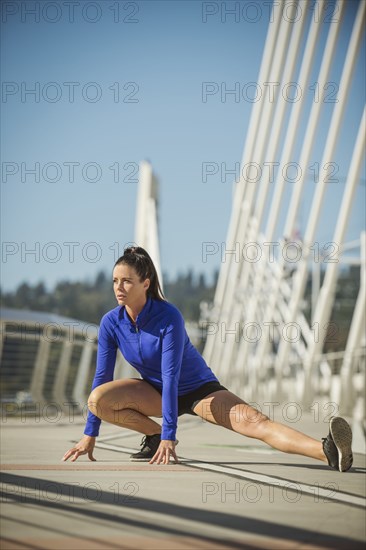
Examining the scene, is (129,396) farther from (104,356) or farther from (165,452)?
(165,452)

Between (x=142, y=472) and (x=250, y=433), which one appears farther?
(x=250, y=433)

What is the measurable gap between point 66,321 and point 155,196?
26.4ft

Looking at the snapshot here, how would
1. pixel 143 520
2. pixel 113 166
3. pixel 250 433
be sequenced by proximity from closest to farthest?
pixel 143 520 → pixel 250 433 → pixel 113 166

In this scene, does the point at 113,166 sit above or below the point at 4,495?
above

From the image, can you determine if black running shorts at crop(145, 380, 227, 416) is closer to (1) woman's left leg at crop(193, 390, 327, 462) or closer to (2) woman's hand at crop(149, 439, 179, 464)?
(1) woman's left leg at crop(193, 390, 327, 462)

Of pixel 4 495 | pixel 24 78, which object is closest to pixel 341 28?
pixel 24 78

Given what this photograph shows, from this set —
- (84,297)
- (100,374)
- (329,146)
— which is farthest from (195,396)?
(84,297)

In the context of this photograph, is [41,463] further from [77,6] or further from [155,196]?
[155,196]

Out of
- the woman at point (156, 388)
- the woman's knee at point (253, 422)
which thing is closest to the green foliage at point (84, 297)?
the woman at point (156, 388)

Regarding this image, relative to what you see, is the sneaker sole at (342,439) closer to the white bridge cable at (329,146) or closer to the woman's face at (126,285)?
the woman's face at (126,285)

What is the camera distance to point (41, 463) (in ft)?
12.0

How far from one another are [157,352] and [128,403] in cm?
33

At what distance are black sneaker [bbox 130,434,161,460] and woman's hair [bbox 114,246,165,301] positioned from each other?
0.71 meters

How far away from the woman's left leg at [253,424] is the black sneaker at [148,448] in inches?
11.4
